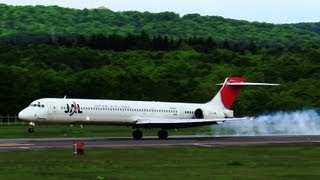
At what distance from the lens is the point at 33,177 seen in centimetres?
3841

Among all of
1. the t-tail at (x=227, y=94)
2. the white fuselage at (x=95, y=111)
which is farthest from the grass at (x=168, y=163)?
the t-tail at (x=227, y=94)

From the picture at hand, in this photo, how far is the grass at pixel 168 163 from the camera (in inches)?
1571

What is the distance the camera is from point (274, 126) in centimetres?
9581

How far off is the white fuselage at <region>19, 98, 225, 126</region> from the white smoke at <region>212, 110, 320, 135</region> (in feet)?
33.3

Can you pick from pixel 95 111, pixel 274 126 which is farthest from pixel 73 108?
pixel 274 126

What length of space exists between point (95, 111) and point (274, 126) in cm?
2644

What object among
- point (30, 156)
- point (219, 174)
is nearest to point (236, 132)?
point (30, 156)

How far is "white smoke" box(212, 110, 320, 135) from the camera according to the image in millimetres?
92188

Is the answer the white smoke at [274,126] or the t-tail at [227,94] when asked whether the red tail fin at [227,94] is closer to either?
the t-tail at [227,94]

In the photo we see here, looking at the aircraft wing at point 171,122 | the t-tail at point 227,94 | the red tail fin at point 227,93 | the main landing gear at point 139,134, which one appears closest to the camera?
the main landing gear at point 139,134

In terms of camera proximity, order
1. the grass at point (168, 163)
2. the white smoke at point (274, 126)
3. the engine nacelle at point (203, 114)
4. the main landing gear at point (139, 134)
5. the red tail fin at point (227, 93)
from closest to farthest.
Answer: the grass at point (168, 163)
the main landing gear at point (139, 134)
the engine nacelle at point (203, 114)
the red tail fin at point (227, 93)
the white smoke at point (274, 126)

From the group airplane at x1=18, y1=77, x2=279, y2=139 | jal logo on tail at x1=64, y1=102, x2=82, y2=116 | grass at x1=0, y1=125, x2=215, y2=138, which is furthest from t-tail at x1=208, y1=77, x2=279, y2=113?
jal logo on tail at x1=64, y1=102, x2=82, y2=116

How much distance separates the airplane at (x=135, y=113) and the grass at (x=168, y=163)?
16.6 meters

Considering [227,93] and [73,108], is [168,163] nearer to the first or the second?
[73,108]
